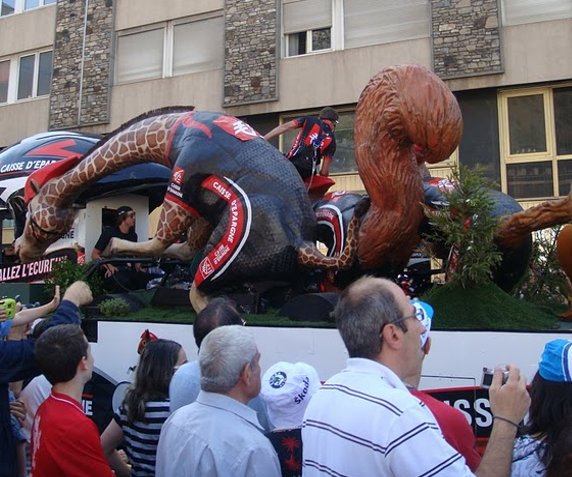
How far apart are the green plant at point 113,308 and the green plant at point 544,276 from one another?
371 cm

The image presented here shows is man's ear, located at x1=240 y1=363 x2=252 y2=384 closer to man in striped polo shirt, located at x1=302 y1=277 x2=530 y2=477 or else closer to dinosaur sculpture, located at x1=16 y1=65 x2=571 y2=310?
man in striped polo shirt, located at x1=302 y1=277 x2=530 y2=477

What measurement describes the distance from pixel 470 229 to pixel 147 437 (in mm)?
2729

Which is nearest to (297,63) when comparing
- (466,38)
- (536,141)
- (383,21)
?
(383,21)

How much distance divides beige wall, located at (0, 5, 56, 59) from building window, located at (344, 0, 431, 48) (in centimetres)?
1001

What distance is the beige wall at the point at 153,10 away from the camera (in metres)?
17.9

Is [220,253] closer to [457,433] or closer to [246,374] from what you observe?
[246,374]

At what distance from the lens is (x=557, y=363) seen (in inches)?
75.2

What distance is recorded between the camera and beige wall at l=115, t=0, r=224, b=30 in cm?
1788

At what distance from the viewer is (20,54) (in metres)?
21.1

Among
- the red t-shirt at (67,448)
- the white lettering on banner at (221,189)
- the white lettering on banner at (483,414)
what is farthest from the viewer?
the white lettering on banner at (221,189)

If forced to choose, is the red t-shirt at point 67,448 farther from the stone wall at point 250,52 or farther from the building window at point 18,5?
the building window at point 18,5

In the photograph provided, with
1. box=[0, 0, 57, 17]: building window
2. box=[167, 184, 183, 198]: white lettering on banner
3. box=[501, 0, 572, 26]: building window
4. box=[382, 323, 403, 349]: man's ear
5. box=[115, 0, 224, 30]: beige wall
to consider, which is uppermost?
box=[0, 0, 57, 17]: building window

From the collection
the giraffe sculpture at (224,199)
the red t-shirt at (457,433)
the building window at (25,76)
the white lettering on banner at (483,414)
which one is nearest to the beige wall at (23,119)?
the building window at (25,76)

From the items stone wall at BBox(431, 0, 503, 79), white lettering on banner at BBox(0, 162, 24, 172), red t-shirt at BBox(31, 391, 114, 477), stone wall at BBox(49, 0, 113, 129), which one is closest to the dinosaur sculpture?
white lettering on banner at BBox(0, 162, 24, 172)
